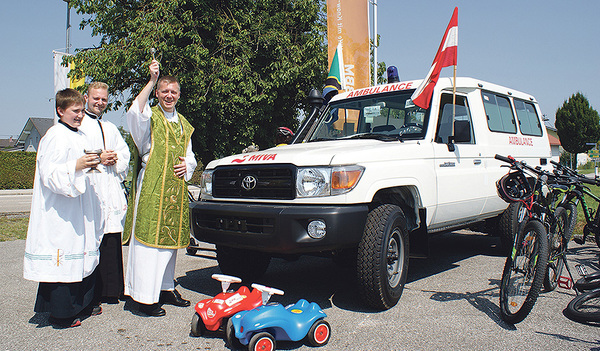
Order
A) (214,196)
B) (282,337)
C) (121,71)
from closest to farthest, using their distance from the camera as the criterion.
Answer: (282,337) < (214,196) < (121,71)

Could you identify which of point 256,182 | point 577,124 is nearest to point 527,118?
point 256,182

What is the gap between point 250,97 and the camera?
1584 cm

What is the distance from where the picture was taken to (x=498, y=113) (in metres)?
6.11

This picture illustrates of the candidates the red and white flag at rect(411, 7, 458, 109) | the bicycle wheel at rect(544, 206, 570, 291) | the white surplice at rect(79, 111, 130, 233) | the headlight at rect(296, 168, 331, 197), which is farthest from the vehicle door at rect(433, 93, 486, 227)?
the white surplice at rect(79, 111, 130, 233)

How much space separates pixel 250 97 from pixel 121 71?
4086 mm

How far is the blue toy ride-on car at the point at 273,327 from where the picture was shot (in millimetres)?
3100

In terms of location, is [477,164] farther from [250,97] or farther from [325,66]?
[325,66]

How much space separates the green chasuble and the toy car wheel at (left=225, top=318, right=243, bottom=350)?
1.10 meters

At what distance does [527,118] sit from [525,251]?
12.4 ft

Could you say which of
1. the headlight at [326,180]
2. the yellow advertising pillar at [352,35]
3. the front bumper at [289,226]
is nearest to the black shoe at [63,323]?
the front bumper at [289,226]

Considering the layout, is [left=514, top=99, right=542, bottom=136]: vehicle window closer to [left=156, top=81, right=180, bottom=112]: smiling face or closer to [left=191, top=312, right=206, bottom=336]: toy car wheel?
[left=156, top=81, right=180, bottom=112]: smiling face

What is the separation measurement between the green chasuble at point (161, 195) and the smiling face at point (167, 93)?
0.09 m

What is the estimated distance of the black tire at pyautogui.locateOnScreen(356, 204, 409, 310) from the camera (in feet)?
12.4

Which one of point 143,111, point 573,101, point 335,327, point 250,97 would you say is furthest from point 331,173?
point 573,101
